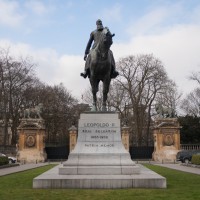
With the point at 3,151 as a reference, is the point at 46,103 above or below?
above

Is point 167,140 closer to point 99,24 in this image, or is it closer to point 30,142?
point 30,142

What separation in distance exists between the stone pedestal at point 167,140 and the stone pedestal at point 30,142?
1306 cm

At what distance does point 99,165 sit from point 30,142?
30.5 metres

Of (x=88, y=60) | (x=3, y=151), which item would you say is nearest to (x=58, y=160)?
(x=3, y=151)

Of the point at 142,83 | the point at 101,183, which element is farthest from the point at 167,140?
the point at 101,183

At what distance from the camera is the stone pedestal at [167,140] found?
140 ft

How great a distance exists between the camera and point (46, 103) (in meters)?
57.2

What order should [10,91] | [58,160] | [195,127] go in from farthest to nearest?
[195,127] → [10,91] → [58,160]

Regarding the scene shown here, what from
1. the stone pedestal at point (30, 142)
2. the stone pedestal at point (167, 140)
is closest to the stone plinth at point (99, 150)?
the stone pedestal at point (30, 142)

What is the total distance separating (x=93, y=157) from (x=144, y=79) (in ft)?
127

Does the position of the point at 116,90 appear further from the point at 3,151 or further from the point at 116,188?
the point at 116,188

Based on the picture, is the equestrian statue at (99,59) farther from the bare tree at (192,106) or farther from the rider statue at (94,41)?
the bare tree at (192,106)

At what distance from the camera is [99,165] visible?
13203 millimetres

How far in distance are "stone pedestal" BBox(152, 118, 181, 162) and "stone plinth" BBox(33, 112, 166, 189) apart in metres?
29.2
